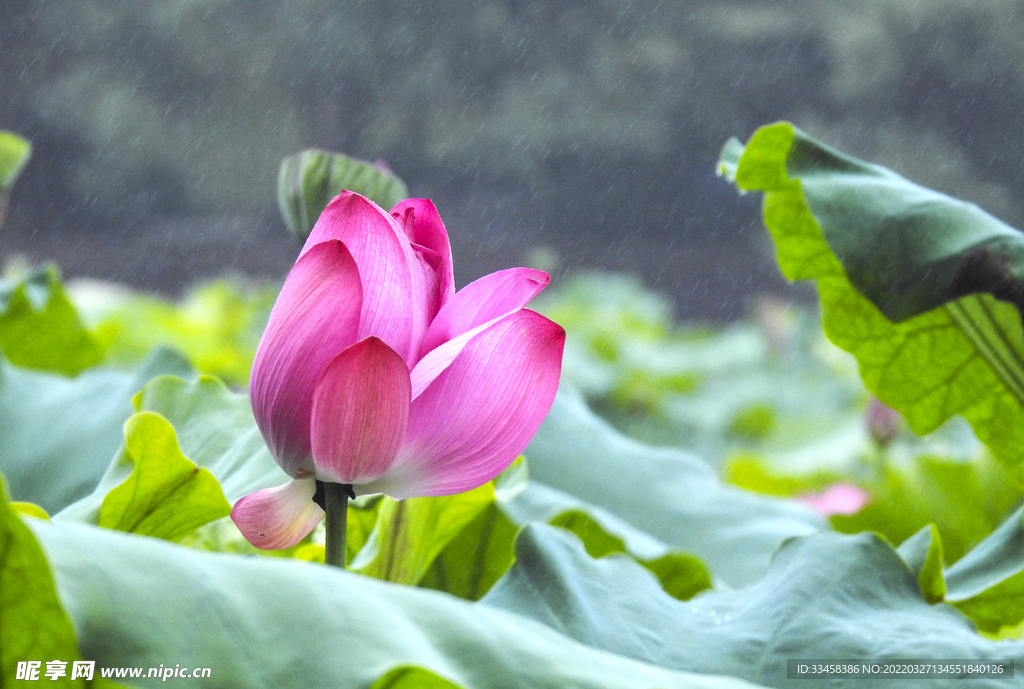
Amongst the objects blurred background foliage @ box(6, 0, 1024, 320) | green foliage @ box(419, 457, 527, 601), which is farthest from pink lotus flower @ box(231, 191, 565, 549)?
blurred background foliage @ box(6, 0, 1024, 320)

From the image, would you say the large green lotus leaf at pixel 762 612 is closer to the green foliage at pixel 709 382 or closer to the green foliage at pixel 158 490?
the green foliage at pixel 158 490

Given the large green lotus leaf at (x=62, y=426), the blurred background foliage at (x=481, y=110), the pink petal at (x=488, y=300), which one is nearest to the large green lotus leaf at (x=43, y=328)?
the large green lotus leaf at (x=62, y=426)

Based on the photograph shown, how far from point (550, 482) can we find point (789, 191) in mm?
332

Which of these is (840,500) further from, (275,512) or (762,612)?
(275,512)

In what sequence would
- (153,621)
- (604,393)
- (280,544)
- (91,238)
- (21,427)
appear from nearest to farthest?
(153,621), (280,544), (21,427), (604,393), (91,238)

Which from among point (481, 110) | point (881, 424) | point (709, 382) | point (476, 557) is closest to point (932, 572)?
point (476, 557)

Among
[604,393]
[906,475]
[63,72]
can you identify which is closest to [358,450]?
[906,475]

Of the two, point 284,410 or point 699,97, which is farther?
point 699,97

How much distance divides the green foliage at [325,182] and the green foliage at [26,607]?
0.26m

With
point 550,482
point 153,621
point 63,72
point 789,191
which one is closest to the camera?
point 153,621

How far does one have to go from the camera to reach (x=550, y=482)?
0.75 meters

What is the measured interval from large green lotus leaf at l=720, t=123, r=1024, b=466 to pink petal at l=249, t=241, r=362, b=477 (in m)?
0.24

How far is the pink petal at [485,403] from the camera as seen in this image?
30 centimetres

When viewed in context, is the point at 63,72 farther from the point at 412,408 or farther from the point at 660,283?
the point at 412,408
